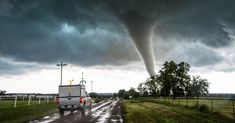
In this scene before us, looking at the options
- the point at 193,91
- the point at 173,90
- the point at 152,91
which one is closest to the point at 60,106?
the point at 173,90

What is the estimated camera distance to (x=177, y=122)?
2272cm

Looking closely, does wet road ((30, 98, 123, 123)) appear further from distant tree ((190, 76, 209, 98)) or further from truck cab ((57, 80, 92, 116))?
distant tree ((190, 76, 209, 98))

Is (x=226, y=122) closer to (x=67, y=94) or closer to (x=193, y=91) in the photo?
(x=67, y=94)

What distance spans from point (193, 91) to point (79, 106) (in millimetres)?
129911

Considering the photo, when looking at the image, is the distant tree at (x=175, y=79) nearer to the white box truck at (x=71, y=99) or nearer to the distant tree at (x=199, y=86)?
the distant tree at (x=199, y=86)

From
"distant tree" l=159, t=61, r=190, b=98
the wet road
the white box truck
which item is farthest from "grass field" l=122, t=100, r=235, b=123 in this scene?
"distant tree" l=159, t=61, r=190, b=98

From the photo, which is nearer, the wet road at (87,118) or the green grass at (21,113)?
the wet road at (87,118)

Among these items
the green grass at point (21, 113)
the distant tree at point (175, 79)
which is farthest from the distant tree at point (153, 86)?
the green grass at point (21, 113)

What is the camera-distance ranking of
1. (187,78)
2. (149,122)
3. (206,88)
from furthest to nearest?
1. (206,88)
2. (187,78)
3. (149,122)

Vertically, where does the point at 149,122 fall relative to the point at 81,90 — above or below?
below

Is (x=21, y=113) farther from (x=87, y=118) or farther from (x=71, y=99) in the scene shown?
(x=87, y=118)

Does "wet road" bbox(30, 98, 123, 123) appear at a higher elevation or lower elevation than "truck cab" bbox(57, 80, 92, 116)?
lower

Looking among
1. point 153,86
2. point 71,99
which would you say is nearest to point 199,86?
point 153,86

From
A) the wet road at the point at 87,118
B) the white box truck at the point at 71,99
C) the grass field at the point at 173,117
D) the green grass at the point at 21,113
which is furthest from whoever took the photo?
the white box truck at the point at 71,99
